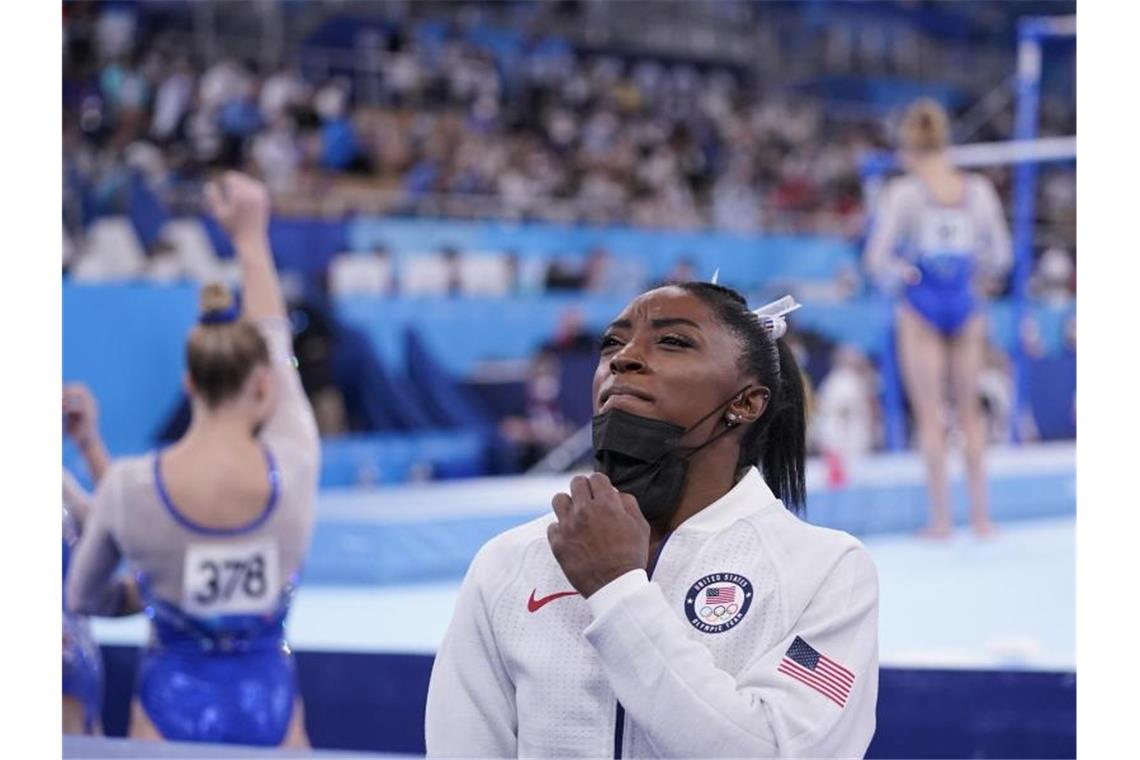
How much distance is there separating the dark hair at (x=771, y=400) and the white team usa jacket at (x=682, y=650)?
83mm

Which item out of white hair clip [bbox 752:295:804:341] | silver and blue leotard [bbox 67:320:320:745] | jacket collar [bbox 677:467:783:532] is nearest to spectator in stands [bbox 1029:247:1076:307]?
silver and blue leotard [bbox 67:320:320:745]

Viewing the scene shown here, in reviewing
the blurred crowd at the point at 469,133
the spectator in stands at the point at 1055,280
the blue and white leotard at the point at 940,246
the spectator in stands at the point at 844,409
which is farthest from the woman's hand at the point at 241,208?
the spectator in stands at the point at 1055,280

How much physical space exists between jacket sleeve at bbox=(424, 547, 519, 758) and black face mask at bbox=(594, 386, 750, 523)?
0.17 meters

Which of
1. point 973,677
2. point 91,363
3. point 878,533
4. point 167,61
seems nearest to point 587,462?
point 878,533

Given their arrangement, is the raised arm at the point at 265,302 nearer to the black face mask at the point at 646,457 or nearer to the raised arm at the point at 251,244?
the raised arm at the point at 251,244

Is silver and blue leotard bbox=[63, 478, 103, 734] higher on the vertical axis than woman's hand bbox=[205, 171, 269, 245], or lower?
lower

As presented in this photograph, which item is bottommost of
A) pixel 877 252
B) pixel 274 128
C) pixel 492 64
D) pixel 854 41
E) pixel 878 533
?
pixel 878 533

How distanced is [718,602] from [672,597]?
5 cm

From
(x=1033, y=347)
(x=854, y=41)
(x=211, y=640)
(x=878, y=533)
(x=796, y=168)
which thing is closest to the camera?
(x=211, y=640)

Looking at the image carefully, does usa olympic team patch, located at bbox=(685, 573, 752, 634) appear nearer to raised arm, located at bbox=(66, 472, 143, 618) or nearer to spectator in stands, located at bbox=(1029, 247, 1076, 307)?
raised arm, located at bbox=(66, 472, 143, 618)

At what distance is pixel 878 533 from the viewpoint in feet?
21.4

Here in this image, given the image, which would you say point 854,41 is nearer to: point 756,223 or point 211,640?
point 756,223

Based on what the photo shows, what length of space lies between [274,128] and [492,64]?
8.21 ft

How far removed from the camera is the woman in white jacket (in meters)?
1.26
